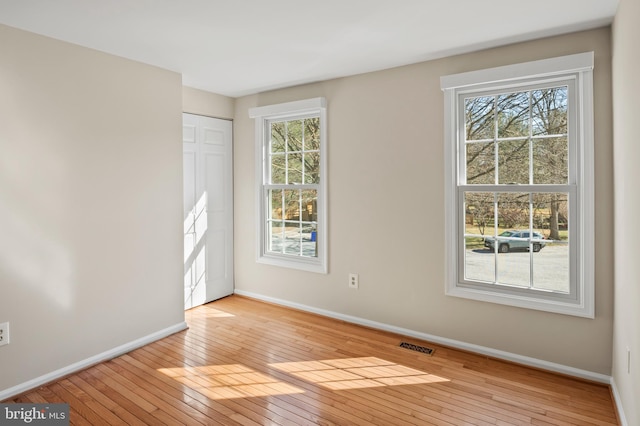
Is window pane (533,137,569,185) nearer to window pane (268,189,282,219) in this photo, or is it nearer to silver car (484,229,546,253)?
silver car (484,229,546,253)

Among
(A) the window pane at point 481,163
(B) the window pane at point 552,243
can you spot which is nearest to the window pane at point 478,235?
(A) the window pane at point 481,163

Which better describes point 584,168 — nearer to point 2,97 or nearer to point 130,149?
point 130,149

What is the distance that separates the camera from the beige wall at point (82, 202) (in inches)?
97.7

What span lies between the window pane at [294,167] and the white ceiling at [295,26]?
1074 mm

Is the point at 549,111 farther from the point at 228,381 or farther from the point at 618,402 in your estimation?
the point at 228,381

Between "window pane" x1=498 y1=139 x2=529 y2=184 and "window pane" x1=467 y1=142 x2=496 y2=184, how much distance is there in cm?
6

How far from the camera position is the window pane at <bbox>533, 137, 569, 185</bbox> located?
106 inches

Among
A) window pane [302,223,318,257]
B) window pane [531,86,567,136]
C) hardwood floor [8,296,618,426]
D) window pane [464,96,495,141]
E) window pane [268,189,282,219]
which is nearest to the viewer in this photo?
hardwood floor [8,296,618,426]

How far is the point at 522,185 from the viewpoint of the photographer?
2.84 metres

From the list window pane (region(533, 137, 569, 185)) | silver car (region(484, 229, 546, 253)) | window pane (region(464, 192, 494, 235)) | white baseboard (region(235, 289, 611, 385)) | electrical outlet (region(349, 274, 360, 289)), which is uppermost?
window pane (region(533, 137, 569, 185))

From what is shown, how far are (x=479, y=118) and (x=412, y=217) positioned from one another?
958 mm

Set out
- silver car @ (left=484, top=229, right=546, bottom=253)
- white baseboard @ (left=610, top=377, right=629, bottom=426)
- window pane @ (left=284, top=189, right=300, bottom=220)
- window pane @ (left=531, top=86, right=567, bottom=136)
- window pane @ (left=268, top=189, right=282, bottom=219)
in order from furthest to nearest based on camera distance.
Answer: window pane @ (left=268, top=189, right=282, bottom=219) → window pane @ (left=284, top=189, right=300, bottom=220) → silver car @ (left=484, top=229, right=546, bottom=253) → window pane @ (left=531, top=86, right=567, bottom=136) → white baseboard @ (left=610, top=377, right=629, bottom=426)

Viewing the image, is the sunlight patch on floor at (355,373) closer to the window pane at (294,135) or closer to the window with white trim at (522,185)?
the window with white trim at (522,185)

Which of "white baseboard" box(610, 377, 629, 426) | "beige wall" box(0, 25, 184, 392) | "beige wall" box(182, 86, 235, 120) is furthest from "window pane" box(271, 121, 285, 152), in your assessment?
"white baseboard" box(610, 377, 629, 426)
